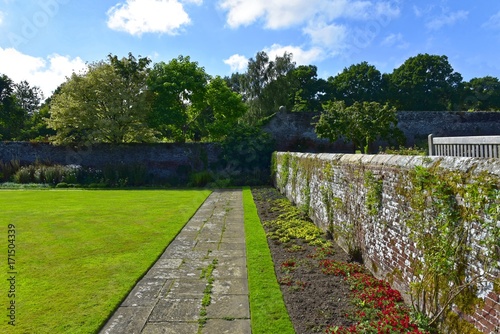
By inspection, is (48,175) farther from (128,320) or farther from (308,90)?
(308,90)

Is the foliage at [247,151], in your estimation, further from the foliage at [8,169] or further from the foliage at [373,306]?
the foliage at [373,306]

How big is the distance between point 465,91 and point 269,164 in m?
34.1

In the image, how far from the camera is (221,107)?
24688mm

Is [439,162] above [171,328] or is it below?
above

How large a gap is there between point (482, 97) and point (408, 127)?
2791 centimetres

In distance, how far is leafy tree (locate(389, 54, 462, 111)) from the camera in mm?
39312

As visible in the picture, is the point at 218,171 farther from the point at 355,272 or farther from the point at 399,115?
the point at 355,272

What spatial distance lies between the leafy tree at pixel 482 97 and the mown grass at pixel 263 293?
145 ft

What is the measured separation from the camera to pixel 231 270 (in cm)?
484

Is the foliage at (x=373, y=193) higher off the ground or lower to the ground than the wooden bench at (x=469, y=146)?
lower

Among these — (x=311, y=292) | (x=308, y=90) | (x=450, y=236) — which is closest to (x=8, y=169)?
(x=311, y=292)

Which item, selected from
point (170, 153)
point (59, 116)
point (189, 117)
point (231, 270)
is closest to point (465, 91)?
point (189, 117)

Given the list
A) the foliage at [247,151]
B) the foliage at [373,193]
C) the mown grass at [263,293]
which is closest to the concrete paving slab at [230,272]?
the mown grass at [263,293]

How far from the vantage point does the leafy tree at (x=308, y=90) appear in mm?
38312
